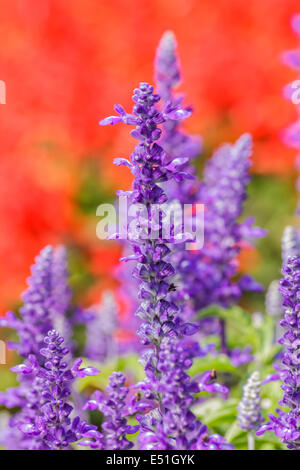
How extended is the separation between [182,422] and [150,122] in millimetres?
492

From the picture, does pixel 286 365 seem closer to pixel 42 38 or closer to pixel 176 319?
pixel 176 319

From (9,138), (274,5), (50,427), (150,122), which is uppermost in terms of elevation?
(274,5)

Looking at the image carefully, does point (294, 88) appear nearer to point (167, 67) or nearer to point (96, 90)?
point (167, 67)

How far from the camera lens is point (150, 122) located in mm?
1237

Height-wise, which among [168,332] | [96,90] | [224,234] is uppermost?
[96,90]

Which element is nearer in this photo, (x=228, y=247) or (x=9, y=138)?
(x=228, y=247)

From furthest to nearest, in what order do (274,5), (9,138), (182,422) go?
(9,138) → (274,5) → (182,422)

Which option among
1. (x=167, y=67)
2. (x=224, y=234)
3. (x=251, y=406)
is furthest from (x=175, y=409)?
(x=167, y=67)

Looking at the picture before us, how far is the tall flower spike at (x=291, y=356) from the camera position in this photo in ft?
3.87

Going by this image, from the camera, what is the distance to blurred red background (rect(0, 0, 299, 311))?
386cm

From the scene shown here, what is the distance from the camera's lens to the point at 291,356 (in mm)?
1222

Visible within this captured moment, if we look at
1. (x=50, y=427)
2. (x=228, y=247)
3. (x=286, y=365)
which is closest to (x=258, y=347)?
(x=228, y=247)

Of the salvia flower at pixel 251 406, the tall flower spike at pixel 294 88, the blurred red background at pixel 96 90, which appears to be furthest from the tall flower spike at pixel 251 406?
the blurred red background at pixel 96 90

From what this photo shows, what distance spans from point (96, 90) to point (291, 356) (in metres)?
3.18
